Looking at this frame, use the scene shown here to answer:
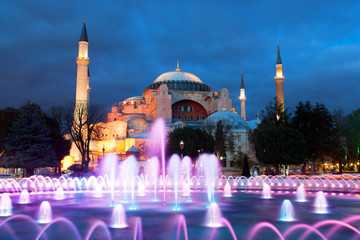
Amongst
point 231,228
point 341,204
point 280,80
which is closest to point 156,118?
point 280,80

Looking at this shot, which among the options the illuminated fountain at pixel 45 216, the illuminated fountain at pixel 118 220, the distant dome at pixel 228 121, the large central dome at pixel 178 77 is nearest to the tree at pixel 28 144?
the illuminated fountain at pixel 45 216

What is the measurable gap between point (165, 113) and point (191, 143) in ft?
59.0

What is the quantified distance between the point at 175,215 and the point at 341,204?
20.2 ft

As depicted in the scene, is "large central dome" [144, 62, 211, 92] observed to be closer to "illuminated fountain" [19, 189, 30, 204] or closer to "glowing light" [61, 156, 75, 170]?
"glowing light" [61, 156, 75, 170]

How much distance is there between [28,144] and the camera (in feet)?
83.3

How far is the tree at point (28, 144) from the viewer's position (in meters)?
24.9

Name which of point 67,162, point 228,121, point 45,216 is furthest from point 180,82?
point 45,216

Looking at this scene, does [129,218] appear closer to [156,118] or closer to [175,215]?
[175,215]

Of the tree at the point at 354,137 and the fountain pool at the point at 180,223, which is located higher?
the tree at the point at 354,137

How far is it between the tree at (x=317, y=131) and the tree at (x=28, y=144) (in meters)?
21.0

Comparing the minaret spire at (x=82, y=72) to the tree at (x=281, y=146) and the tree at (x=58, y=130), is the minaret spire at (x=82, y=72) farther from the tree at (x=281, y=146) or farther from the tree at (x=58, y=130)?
the tree at (x=281, y=146)

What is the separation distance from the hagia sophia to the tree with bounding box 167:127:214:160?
3671 mm

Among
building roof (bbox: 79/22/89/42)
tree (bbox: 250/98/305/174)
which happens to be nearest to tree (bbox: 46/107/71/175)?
building roof (bbox: 79/22/89/42)

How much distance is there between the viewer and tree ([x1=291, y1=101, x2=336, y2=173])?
97.5 ft
